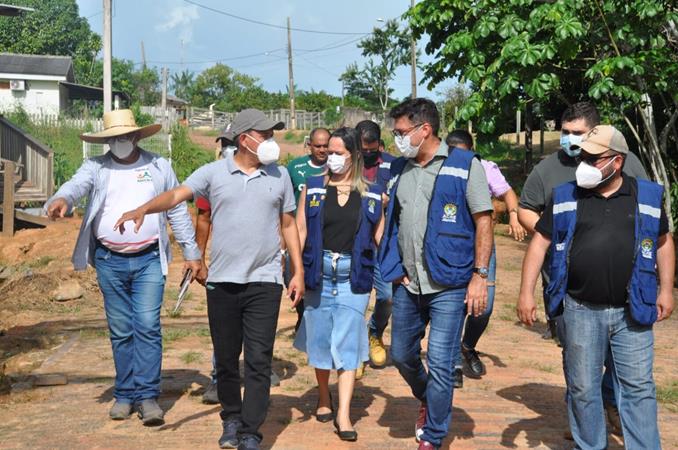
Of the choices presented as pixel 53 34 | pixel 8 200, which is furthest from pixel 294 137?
pixel 53 34

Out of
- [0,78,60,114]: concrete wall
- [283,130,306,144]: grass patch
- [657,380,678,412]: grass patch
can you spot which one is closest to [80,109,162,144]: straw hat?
[657,380,678,412]: grass patch

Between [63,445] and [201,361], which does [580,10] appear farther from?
[63,445]

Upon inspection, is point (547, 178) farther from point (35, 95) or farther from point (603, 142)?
point (35, 95)

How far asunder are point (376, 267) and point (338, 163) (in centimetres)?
184

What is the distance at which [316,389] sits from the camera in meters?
7.03

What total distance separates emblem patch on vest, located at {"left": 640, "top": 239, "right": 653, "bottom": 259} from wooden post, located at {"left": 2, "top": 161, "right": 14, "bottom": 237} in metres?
15.2

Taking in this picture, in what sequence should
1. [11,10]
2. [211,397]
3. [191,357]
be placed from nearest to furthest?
[211,397] < [191,357] < [11,10]

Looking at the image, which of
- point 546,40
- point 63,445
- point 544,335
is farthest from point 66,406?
point 546,40

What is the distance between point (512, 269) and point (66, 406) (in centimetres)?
971

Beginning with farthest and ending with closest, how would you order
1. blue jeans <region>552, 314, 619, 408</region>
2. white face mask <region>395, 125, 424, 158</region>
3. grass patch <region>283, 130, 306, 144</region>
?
grass patch <region>283, 130, 306, 144</region>
white face mask <region>395, 125, 424, 158</region>
blue jeans <region>552, 314, 619, 408</region>

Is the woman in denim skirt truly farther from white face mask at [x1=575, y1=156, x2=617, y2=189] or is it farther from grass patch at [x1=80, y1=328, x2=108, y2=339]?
grass patch at [x1=80, y1=328, x2=108, y2=339]

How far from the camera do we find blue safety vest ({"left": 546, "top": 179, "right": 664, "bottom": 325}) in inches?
181

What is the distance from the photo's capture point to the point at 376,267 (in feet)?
25.0

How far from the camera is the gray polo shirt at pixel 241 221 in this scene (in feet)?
17.7
